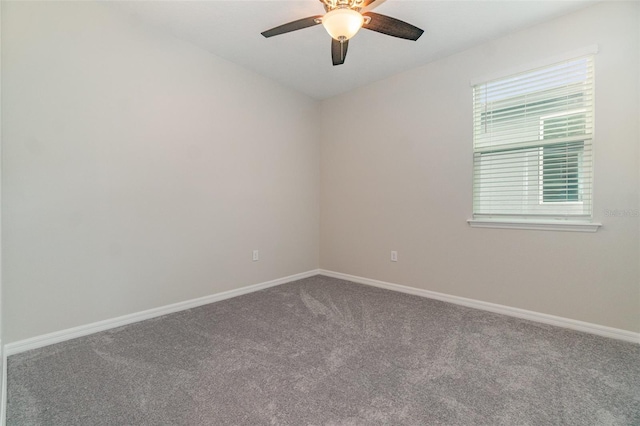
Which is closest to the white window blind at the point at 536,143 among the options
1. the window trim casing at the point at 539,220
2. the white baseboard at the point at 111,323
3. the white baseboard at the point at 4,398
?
the window trim casing at the point at 539,220

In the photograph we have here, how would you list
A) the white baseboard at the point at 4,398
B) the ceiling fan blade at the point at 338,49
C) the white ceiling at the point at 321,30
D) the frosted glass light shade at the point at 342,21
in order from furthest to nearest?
the white ceiling at the point at 321,30
the ceiling fan blade at the point at 338,49
the frosted glass light shade at the point at 342,21
the white baseboard at the point at 4,398

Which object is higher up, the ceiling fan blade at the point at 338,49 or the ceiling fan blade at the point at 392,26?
the ceiling fan blade at the point at 392,26

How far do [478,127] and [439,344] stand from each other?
201cm

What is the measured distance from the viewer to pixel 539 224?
8.05 ft

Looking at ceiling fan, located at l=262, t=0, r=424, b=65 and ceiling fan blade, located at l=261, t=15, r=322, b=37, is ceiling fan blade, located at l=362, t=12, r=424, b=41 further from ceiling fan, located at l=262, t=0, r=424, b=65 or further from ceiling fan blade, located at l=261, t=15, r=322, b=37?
ceiling fan blade, located at l=261, t=15, r=322, b=37

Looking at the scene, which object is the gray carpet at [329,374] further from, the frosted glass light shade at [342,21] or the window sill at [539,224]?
the frosted glass light shade at [342,21]

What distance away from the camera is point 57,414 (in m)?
1.36

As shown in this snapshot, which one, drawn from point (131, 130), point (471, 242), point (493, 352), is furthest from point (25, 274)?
point (471, 242)

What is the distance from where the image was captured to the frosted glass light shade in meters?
1.75

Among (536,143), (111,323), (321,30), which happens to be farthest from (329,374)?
(321,30)

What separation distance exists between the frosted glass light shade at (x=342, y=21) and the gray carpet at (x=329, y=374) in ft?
6.72

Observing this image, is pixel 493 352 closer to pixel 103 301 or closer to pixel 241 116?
pixel 103 301

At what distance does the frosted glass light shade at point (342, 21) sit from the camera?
1.75m

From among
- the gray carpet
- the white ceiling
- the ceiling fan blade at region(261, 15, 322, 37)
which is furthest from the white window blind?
the ceiling fan blade at region(261, 15, 322, 37)
